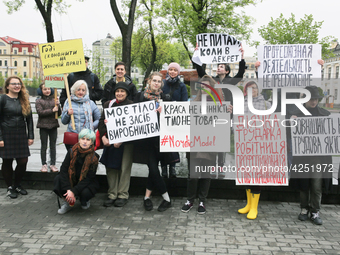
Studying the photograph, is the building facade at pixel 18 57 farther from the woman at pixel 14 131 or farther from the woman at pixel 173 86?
the woman at pixel 173 86

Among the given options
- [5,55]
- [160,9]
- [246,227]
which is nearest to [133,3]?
[246,227]

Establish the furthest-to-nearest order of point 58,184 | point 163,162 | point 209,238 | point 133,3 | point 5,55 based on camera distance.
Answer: point 5,55 → point 133,3 → point 163,162 → point 58,184 → point 209,238

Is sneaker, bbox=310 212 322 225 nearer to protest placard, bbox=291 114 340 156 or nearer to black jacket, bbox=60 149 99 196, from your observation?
protest placard, bbox=291 114 340 156

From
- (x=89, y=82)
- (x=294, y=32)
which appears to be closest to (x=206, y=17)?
(x=294, y=32)

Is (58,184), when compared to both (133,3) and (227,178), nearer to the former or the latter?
(227,178)

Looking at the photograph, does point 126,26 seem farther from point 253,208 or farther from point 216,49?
point 253,208

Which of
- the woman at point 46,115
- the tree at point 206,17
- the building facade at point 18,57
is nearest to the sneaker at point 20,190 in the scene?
the woman at point 46,115

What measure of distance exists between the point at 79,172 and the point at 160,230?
4.80ft

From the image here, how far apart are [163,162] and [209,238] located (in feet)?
5.12

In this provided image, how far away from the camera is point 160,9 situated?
24.6 metres

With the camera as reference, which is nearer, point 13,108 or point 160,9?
point 13,108

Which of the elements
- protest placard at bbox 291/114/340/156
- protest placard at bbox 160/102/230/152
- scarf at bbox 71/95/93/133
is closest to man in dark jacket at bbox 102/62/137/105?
scarf at bbox 71/95/93/133

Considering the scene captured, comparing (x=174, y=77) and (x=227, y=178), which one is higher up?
(x=174, y=77)

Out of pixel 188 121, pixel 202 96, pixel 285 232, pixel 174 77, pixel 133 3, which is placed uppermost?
pixel 133 3
